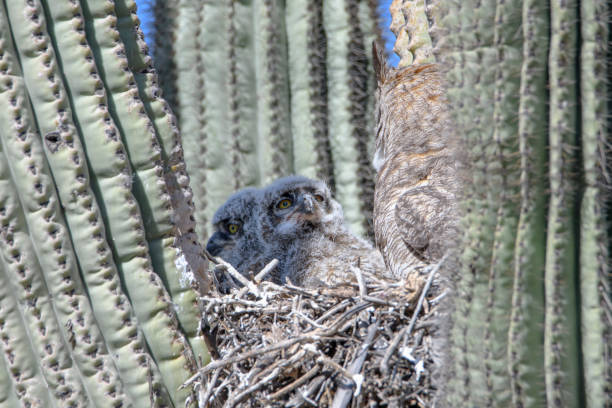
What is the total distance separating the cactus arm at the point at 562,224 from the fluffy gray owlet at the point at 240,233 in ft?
8.69

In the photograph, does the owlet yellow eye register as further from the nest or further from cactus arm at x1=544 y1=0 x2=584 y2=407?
cactus arm at x1=544 y1=0 x2=584 y2=407

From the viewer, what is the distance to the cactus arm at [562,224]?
76.5 inches

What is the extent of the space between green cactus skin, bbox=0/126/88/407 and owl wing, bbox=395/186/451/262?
1674 millimetres

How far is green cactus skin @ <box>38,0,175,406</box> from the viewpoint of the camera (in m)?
2.91

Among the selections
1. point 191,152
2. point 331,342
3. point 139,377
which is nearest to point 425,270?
point 331,342

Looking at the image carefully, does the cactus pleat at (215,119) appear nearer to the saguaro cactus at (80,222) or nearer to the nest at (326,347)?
the nest at (326,347)

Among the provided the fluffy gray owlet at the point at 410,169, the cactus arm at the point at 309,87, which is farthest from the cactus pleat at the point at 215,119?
the fluffy gray owlet at the point at 410,169

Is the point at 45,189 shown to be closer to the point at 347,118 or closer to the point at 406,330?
the point at 406,330

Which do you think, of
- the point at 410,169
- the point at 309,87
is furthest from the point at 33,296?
the point at 309,87

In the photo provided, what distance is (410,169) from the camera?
4.35 meters

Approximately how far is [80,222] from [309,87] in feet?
8.34

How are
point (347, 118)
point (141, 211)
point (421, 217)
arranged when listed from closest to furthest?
point (141, 211) < point (421, 217) < point (347, 118)

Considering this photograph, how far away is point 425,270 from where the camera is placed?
315cm

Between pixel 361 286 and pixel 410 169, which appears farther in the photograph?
pixel 410 169
